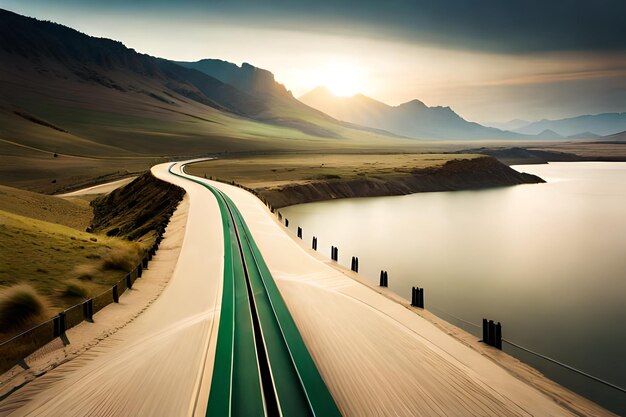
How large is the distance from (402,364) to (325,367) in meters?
2.21

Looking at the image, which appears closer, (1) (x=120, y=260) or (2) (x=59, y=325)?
(2) (x=59, y=325)

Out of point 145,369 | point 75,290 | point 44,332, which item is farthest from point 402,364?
point 75,290

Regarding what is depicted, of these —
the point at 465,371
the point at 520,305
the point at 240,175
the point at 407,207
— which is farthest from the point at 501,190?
the point at 465,371

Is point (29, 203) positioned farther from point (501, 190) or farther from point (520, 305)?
point (501, 190)

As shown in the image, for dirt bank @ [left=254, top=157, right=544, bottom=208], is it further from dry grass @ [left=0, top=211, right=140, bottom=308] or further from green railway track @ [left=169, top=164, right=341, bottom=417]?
green railway track @ [left=169, top=164, right=341, bottom=417]

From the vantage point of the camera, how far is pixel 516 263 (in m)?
33.2

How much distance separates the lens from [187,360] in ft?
40.8

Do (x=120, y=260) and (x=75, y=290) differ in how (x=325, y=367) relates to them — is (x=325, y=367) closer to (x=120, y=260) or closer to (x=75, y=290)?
(x=75, y=290)

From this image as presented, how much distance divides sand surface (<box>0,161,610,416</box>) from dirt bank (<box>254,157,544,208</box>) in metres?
48.1

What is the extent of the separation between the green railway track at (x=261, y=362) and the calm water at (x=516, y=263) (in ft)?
31.2

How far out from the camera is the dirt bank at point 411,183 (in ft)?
229

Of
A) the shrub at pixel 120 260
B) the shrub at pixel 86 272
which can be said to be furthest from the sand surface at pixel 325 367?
the shrub at pixel 120 260

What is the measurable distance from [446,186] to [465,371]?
85834 mm

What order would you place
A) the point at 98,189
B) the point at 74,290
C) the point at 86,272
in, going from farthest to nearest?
1. the point at 98,189
2. the point at 86,272
3. the point at 74,290
